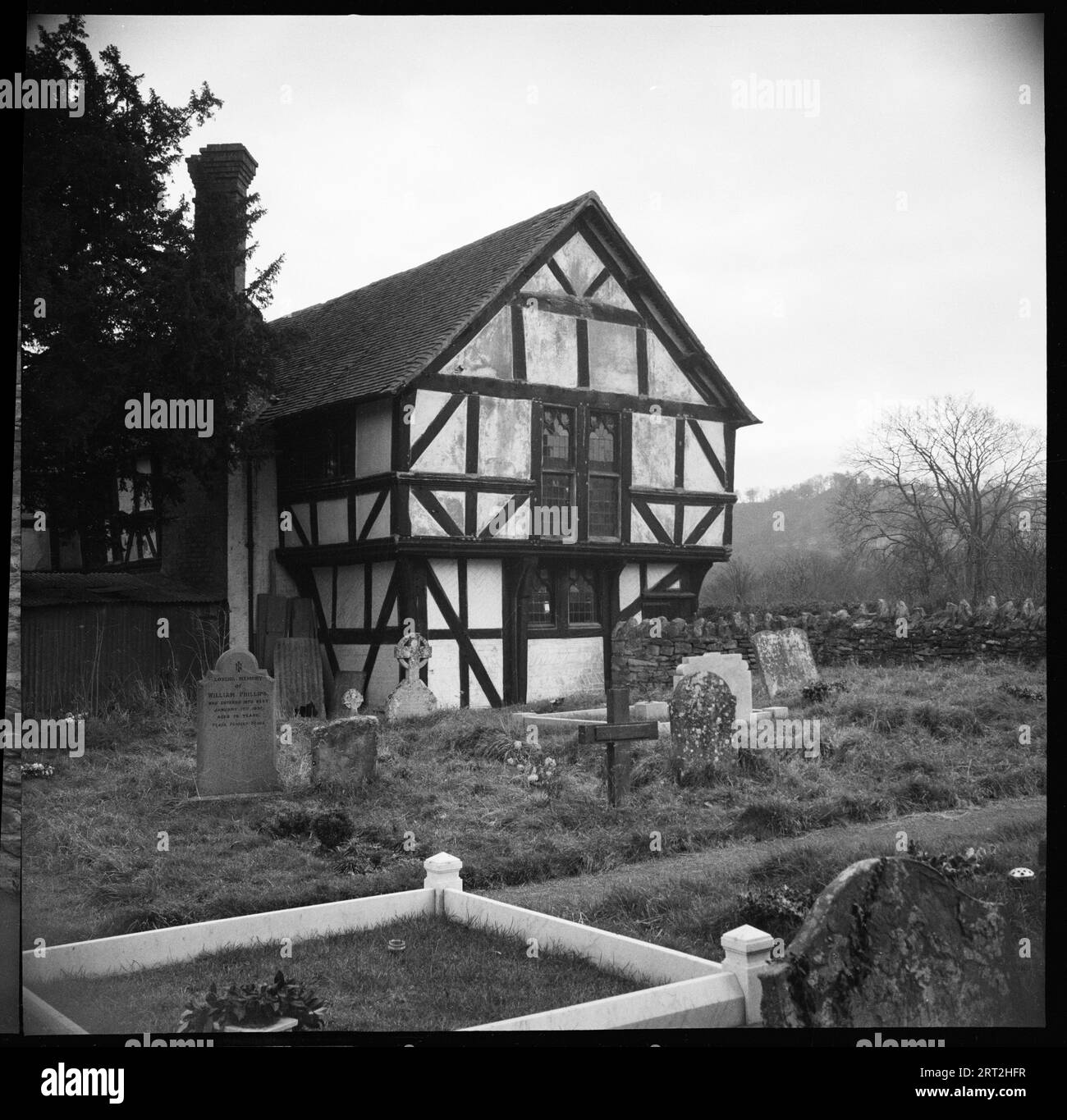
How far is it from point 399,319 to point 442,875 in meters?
6.64

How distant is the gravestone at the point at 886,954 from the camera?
405 cm

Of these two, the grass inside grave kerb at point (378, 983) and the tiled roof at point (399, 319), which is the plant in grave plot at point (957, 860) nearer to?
the grass inside grave kerb at point (378, 983)

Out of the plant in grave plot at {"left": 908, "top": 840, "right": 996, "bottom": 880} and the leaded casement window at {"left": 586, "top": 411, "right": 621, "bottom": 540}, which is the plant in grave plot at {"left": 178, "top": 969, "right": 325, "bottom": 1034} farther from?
the leaded casement window at {"left": 586, "top": 411, "right": 621, "bottom": 540}

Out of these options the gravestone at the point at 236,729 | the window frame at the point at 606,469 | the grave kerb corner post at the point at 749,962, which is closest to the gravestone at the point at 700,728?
the window frame at the point at 606,469

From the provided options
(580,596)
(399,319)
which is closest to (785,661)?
(580,596)

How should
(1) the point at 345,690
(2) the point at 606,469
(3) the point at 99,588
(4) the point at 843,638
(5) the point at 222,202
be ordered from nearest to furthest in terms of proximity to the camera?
(5) the point at 222,202 → (3) the point at 99,588 → (1) the point at 345,690 → (2) the point at 606,469 → (4) the point at 843,638

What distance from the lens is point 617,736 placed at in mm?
8508

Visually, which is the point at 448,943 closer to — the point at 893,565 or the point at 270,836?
the point at 270,836

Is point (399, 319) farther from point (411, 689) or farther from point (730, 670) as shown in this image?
point (730, 670)

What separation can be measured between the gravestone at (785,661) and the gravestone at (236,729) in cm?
557

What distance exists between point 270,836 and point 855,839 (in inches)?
162
